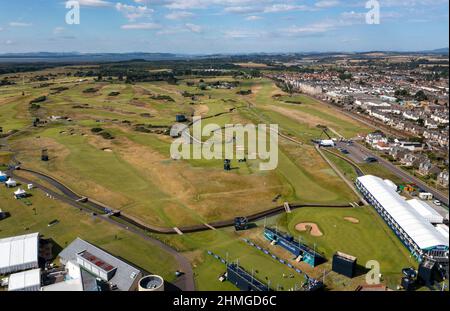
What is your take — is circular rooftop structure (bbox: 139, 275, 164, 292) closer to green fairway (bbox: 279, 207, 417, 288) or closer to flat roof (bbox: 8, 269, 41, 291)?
flat roof (bbox: 8, 269, 41, 291)

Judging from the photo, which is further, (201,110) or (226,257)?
(201,110)

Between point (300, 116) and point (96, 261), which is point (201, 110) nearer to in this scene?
point (300, 116)

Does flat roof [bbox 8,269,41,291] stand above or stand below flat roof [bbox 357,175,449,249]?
below

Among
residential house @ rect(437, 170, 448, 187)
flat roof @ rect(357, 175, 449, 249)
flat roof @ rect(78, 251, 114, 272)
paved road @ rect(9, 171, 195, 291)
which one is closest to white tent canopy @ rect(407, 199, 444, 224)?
flat roof @ rect(357, 175, 449, 249)

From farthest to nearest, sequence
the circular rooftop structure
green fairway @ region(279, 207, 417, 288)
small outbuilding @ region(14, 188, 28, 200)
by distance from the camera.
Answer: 1. small outbuilding @ region(14, 188, 28, 200)
2. green fairway @ region(279, 207, 417, 288)
3. the circular rooftop structure

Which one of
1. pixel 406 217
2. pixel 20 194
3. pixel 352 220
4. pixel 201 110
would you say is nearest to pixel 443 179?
pixel 406 217
